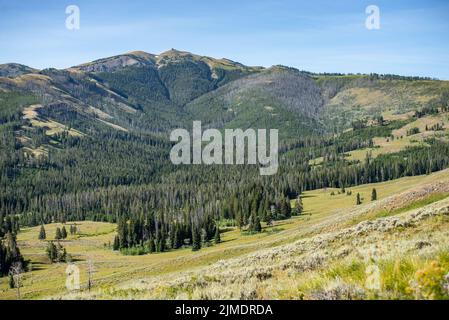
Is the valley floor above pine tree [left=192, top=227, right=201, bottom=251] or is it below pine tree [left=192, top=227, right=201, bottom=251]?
above

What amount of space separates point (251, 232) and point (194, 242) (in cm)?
2113

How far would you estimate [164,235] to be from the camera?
504 ft

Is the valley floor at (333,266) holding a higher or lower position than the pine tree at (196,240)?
higher

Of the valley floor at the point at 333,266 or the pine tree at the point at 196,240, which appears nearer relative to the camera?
the valley floor at the point at 333,266

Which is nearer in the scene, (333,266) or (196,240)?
(333,266)

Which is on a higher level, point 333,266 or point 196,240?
point 333,266

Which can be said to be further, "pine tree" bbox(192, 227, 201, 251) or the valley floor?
"pine tree" bbox(192, 227, 201, 251)

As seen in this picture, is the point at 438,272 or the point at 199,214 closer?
the point at 438,272
